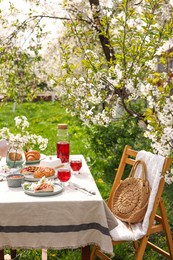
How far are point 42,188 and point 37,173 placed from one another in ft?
1.06

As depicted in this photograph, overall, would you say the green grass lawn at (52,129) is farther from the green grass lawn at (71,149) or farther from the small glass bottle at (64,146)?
the small glass bottle at (64,146)

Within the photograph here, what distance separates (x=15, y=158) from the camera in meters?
3.43

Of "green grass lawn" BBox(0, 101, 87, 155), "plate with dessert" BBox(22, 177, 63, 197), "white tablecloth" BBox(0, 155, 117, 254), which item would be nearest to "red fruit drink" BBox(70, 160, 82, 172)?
"plate with dessert" BBox(22, 177, 63, 197)

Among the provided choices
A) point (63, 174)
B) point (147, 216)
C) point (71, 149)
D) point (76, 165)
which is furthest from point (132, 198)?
point (71, 149)

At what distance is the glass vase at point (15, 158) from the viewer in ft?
11.2

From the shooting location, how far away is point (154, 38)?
438 centimetres

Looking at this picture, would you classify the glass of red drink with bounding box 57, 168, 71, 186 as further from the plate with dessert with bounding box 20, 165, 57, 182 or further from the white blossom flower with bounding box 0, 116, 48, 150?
the white blossom flower with bounding box 0, 116, 48, 150

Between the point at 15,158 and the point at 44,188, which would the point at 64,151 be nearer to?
the point at 15,158

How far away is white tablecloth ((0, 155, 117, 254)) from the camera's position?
2713 mm

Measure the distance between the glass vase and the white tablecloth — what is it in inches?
27.1

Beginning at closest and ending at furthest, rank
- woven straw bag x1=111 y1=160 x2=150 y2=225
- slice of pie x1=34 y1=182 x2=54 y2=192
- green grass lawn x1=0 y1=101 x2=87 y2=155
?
slice of pie x1=34 y1=182 x2=54 y2=192 < woven straw bag x1=111 y1=160 x2=150 y2=225 < green grass lawn x1=0 y1=101 x2=87 y2=155

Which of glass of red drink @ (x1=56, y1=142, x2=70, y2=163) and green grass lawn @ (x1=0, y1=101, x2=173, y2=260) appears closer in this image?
glass of red drink @ (x1=56, y1=142, x2=70, y2=163)

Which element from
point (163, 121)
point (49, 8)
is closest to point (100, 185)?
point (163, 121)

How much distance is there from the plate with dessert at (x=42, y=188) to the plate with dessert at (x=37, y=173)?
0.57 feet
